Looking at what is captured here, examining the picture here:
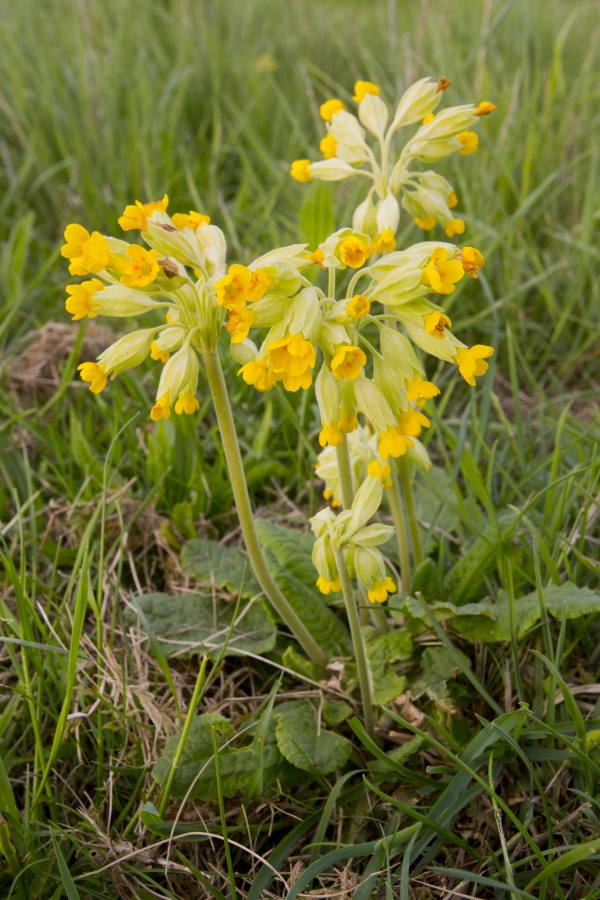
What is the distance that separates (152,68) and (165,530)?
368 cm

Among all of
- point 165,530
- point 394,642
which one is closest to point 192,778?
point 394,642

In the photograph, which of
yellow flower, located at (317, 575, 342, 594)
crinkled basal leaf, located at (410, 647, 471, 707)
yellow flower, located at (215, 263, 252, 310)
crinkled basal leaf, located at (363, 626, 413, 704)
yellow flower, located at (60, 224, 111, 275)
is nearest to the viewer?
yellow flower, located at (215, 263, 252, 310)

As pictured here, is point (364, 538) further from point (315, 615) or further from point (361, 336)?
point (315, 615)

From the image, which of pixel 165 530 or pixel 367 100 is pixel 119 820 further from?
pixel 367 100

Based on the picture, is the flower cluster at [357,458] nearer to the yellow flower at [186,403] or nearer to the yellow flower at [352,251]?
the yellow flower at [186,403]

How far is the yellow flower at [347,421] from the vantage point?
159 centimetres

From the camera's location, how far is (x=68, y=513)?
8.56ft

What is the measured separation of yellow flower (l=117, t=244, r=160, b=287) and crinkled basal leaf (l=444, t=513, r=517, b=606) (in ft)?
3.79

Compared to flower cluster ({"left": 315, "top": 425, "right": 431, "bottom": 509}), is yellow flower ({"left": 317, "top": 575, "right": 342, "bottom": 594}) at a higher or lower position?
lower

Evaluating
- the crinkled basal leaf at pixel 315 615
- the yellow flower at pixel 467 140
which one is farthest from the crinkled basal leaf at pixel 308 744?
the yellow flower at pixel 467 140

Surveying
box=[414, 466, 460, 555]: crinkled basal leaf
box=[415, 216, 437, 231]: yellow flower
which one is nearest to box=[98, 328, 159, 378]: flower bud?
box=[415, 216, 437, 231]: yellow flower

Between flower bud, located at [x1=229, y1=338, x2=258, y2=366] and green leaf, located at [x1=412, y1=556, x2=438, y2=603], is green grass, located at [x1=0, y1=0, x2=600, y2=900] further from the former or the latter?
flower bud, located at [x1=229, y1=338, x2=258, y2=366]

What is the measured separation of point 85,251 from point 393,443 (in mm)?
764

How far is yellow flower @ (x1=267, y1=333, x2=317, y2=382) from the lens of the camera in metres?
1.44
